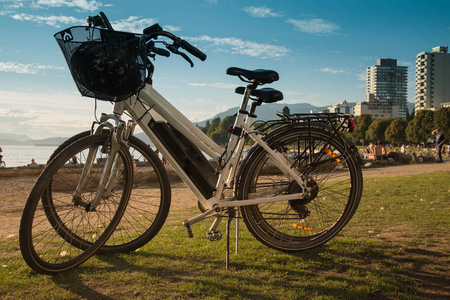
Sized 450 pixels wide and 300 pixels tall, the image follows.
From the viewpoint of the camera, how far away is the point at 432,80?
17275 centimetres

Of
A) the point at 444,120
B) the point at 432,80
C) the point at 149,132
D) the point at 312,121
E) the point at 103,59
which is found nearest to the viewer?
the point at 103,59

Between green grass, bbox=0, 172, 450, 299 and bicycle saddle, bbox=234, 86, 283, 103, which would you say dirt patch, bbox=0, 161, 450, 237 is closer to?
green grass, bbox=0, 172, 450, 299

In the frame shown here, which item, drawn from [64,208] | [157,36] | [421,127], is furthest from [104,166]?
[421,127]

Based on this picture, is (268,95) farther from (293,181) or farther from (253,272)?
(253,272)

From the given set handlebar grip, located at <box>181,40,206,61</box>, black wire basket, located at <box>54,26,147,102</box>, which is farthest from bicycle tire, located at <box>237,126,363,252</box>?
black wire basket, located at <box>54,26,147,102</box>

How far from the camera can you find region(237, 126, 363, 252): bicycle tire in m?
3.50

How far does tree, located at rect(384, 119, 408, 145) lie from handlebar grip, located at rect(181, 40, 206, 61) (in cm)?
9222

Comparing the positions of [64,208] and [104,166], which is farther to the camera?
[64,208]

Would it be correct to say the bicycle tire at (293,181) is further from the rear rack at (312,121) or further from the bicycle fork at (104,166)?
the bicycle fork at (104,166)

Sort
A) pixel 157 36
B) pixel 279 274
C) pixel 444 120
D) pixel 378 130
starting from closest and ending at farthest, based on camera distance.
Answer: pixel 279 274, pixel 157 36, pixel 444 120, pixel 378 130

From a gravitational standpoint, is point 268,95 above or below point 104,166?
above

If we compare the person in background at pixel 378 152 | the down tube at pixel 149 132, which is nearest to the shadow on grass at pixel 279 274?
the down tube at pixel 149 132

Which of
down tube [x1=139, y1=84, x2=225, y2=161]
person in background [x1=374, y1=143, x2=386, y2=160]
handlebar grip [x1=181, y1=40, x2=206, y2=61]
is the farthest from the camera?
person in background [x1=374, y1=143, x2=386, y2=160]

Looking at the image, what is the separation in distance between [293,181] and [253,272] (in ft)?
3.23
